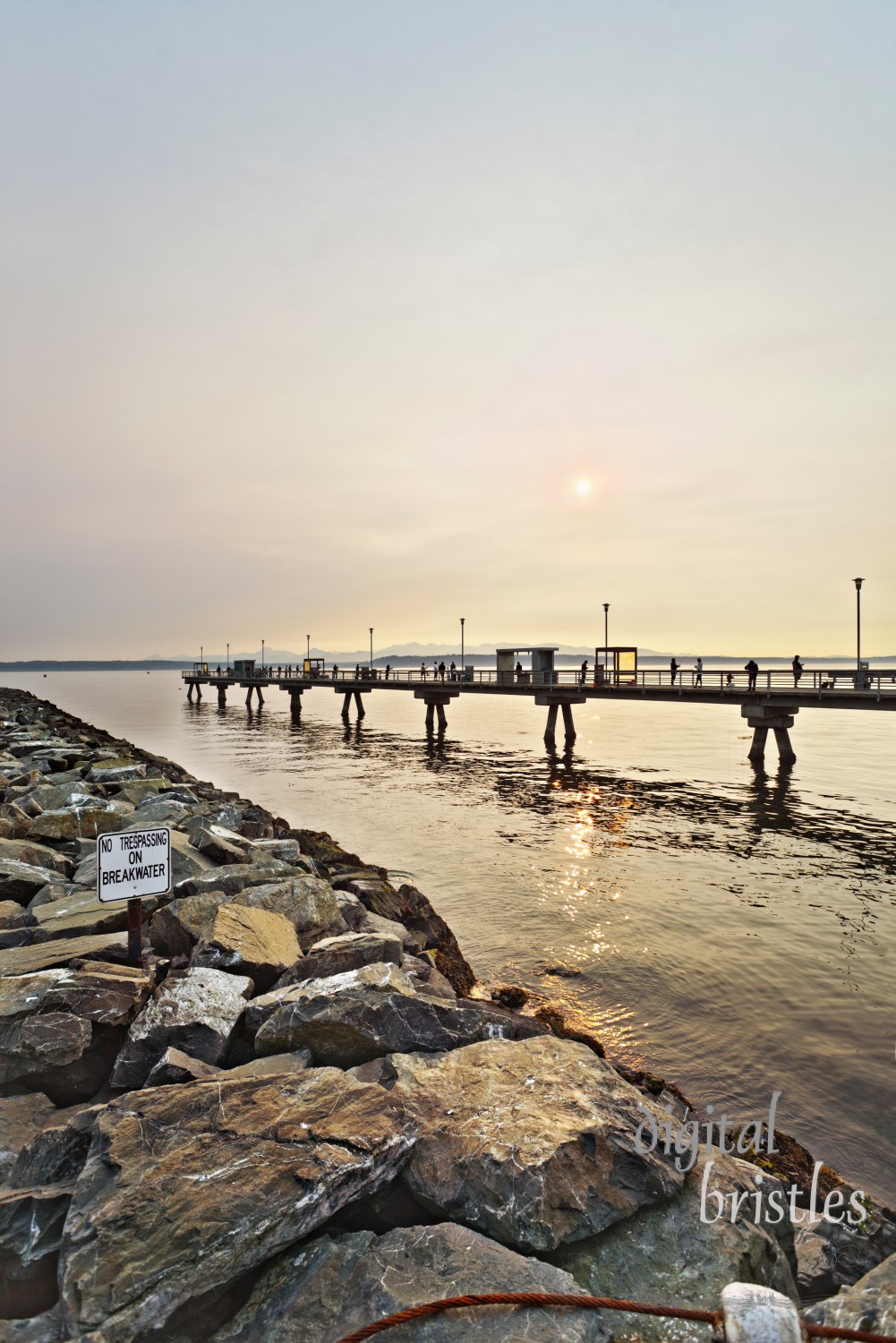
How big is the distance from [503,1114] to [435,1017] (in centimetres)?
104

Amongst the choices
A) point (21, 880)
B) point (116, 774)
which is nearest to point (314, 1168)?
point (21, 880)

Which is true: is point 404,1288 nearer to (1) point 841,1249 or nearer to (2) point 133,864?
(1) point 841,1249

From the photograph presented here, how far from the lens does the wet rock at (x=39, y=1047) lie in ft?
13.2

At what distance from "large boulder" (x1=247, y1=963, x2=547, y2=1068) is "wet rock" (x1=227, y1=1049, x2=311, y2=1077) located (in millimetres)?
97

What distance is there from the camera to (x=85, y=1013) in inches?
171

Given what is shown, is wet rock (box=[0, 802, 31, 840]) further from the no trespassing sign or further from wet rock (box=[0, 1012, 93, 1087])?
wet rock (box=[0, 1012, 93, 1087])

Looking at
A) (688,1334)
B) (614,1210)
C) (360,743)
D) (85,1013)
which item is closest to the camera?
(688,1334)

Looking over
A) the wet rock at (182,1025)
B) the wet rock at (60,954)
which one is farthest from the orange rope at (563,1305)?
the wet rock at (60,954)

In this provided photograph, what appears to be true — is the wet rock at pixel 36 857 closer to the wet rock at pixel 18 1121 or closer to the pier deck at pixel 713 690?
the wet rock at pixel 18 1121

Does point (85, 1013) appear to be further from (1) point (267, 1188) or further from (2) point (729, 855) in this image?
(2) point (729, 855)

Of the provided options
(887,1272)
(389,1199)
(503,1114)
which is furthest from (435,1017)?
(887,1272)

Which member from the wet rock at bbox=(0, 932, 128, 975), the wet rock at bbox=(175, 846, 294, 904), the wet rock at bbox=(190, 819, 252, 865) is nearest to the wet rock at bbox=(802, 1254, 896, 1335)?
the wet rock at bbox=(0, 932, 128, 975)

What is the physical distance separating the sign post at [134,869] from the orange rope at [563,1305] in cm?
324

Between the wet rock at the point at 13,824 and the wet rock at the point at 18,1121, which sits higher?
the wet rock at the point at 13,824
